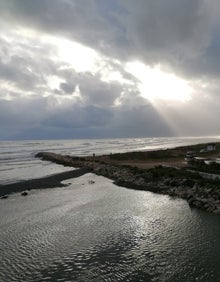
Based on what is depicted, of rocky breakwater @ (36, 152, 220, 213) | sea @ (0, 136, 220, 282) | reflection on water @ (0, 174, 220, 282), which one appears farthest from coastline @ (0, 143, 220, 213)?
reflection on water @ (0, 174, 220, 282)

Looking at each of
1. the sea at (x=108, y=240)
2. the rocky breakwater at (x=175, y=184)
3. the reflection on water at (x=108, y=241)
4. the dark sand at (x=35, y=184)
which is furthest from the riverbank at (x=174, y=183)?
the dark sand at (x=35, y=184)

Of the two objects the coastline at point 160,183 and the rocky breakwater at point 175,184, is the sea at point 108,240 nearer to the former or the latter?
the rocky breakwater at point 175,184

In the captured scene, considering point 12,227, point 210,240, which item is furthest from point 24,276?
point 210,240

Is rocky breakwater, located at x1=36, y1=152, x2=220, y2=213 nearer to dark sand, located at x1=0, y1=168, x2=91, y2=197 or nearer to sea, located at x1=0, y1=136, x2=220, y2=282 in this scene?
sea, located at x1=0, y1=136, x2=220, y2=282

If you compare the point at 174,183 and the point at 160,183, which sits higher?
the point at 174,183

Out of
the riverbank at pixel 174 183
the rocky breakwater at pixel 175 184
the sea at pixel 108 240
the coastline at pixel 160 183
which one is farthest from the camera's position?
the coastline at pixel 160 183

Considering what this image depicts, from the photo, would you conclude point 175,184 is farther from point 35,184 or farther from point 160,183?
point 35,184

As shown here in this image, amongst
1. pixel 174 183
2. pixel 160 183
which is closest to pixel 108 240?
pixel 174 183
